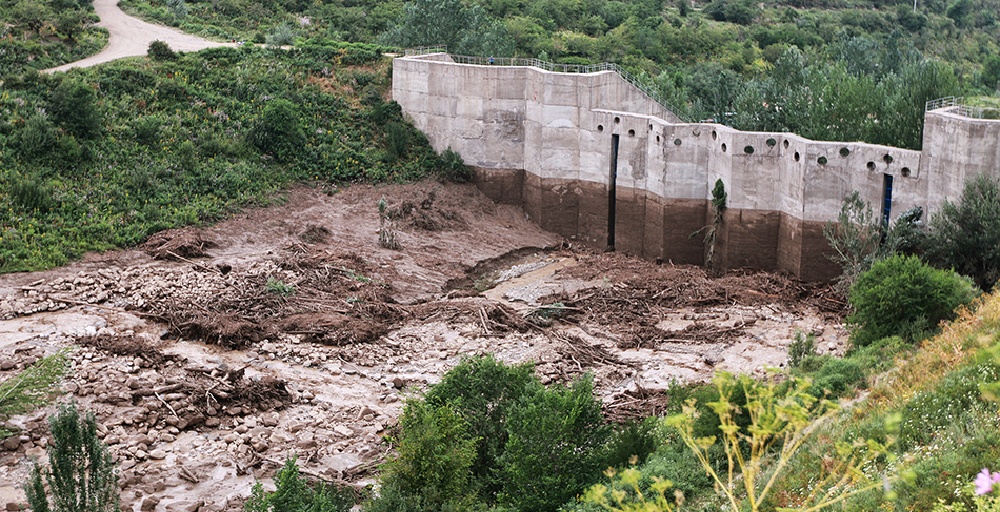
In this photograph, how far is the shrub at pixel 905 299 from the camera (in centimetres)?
2516

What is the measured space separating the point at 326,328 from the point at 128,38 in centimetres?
2511

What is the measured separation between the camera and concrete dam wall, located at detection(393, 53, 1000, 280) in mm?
31844

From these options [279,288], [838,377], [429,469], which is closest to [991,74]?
[838,377]

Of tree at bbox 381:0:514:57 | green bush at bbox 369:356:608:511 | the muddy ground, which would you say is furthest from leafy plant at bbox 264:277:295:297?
tree at bbox 381:0:514:57

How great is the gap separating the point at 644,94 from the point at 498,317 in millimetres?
14137

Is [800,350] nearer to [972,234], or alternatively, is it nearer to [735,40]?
[972,234]

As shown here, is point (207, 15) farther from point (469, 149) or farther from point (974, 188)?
point (974, 188)

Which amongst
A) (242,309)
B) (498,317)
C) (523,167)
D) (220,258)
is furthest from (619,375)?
(523,167)

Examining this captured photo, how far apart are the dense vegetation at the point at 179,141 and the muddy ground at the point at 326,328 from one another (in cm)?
134

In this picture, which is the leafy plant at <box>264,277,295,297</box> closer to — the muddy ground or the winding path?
the muddy ground

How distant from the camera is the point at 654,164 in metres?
37.8

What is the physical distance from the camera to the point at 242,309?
29.7 m

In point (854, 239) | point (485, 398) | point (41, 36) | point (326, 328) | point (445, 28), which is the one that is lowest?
point (326, 328)

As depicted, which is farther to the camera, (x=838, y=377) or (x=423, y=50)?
(x=423, y=50)
